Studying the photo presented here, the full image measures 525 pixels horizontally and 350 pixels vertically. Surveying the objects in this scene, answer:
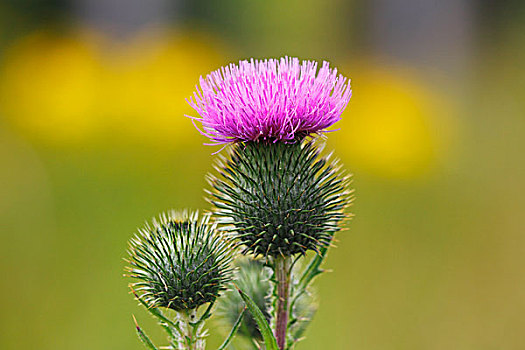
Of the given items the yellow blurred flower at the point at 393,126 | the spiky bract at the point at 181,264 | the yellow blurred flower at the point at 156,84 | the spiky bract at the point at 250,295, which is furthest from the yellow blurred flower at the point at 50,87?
the spiky bract at the point at 181,264

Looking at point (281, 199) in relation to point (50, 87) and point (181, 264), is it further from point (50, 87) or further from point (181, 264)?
point (50, 87)

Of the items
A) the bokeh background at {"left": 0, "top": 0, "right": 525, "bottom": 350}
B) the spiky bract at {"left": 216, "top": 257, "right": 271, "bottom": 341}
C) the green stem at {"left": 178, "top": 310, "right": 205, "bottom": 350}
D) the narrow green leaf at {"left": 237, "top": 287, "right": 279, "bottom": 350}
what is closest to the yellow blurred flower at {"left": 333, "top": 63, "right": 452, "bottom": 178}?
the bokeh background at {"left": 0, "top": 0, "right": 525, "bottom": 350}

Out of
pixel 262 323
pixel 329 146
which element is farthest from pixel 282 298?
pixel 329 146

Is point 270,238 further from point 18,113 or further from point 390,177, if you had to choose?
point 18,113

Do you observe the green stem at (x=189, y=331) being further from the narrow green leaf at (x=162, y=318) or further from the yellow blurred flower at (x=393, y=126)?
the yellow blurred flower at (x=393, y=126)

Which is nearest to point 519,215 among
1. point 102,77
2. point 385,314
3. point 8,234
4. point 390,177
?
point 390,177
